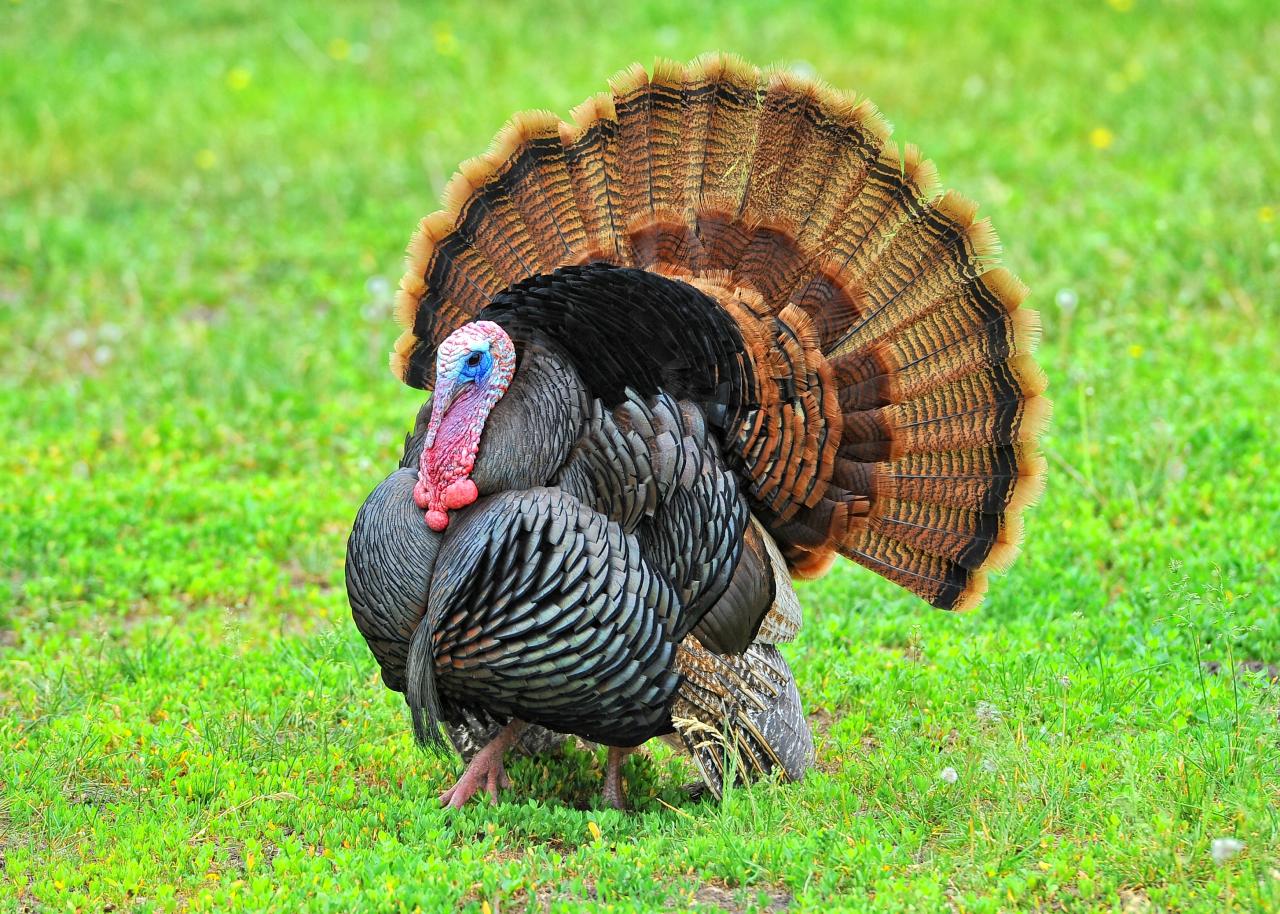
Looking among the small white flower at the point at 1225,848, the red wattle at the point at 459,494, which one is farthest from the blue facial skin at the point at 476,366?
the small white flower at the point at 1225,848

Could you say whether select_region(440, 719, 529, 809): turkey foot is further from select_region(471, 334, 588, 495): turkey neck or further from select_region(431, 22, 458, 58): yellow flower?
select_region(431, 22, 458, 58): yellow flower

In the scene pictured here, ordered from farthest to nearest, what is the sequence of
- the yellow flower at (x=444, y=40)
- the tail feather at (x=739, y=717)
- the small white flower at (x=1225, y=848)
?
the yellow flower at (x=444, y=40)
the tail feather at (x=739, y=717)
the small white flower at (x=1225, y=848)

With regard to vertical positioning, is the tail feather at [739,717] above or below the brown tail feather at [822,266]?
below

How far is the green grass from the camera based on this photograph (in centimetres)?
400

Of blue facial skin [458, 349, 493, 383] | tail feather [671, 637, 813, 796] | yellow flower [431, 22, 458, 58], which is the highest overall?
yellow flower [431, 22, 458, 58]

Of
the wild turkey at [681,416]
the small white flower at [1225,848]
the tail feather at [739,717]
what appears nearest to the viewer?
the small white flower at [1225,848]

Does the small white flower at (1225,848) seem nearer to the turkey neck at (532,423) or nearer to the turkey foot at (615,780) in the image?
the turkey foot at (615,780)

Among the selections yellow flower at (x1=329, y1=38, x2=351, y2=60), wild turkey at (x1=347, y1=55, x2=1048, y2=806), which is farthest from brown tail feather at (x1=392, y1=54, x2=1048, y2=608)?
yellow flower at (x1=329, y1=38, x2=351, y2=60)

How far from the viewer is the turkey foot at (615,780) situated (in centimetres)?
463

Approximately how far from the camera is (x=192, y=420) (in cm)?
762

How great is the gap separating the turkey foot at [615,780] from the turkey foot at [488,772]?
30 cm

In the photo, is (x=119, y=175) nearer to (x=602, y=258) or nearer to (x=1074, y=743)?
(x=602, y=258)

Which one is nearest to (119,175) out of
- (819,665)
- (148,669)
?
(148,669)

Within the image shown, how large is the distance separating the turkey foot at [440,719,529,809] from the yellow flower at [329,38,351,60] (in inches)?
355
